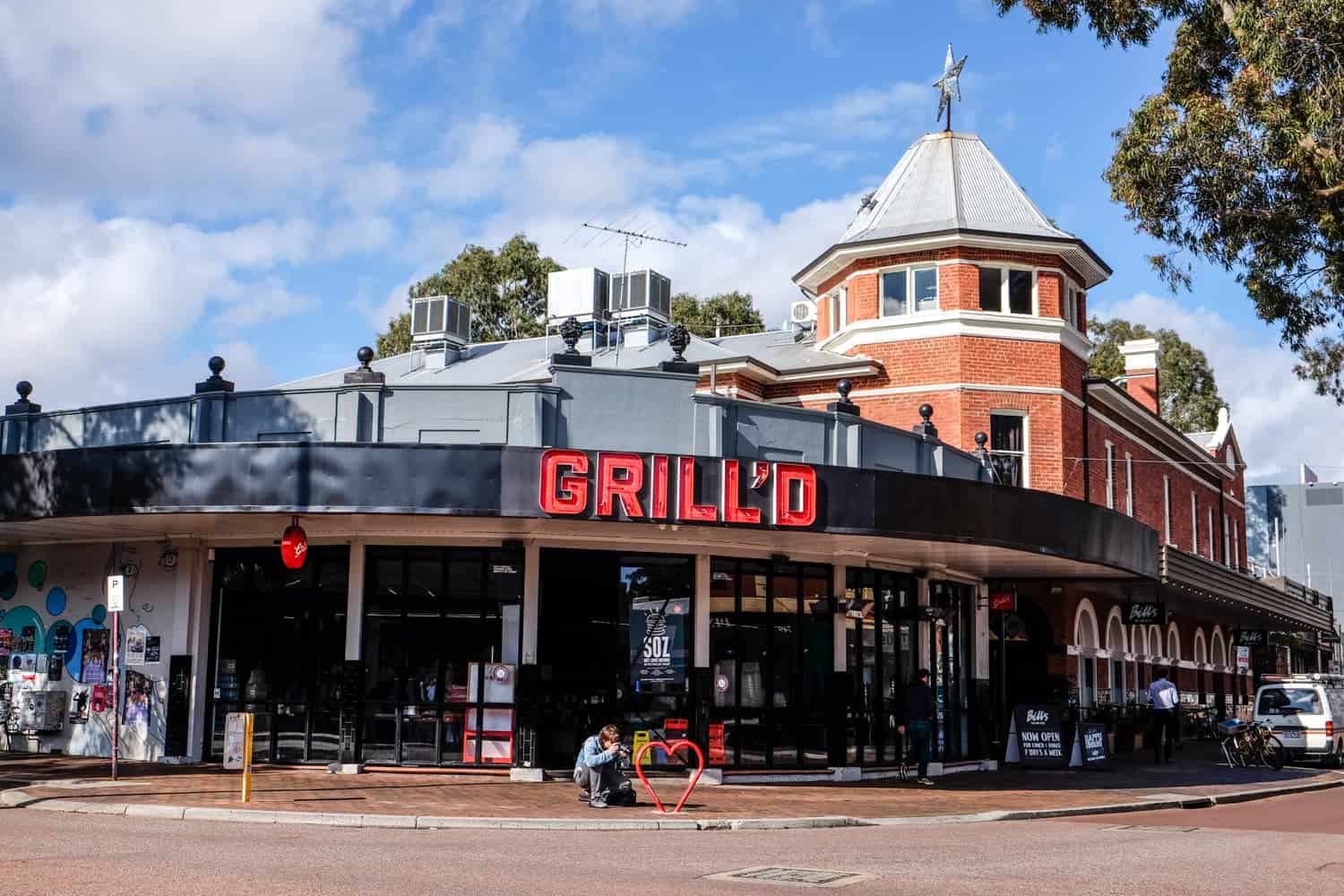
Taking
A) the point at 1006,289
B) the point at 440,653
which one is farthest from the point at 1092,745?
the point at 440,653

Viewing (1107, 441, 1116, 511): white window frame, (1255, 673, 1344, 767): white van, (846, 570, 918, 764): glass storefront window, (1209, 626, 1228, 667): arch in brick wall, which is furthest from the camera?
(1209, 626, 1228, 667): arch in brick wall

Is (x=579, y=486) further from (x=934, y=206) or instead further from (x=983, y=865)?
(x=934, y=206)

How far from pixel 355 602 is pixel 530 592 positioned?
2565 millimetres

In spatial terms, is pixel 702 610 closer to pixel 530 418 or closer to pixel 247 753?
pixel 530 418

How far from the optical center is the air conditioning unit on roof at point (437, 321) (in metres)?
37.0

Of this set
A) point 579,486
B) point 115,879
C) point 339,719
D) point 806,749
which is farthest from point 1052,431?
point 115,879

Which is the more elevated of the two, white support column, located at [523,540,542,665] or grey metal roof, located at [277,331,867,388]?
grey metal roof, located at [277,331,867,388]

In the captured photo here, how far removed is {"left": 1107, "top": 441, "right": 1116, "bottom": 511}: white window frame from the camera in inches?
1270

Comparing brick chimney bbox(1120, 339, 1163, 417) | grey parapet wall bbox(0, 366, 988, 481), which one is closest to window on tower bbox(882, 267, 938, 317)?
grey parapet wall bbox(0, 366, 988, 481)

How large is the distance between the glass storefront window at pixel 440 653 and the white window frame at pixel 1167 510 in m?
23.6

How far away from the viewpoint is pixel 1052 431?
94.3 ft

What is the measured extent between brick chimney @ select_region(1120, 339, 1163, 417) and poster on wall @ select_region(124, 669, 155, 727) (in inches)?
1165

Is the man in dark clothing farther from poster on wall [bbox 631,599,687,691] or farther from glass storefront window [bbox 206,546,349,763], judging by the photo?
glass storefront window [bbox 206,546,349,763]

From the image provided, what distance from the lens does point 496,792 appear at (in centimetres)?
1744
